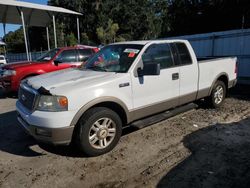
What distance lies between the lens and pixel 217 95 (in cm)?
650

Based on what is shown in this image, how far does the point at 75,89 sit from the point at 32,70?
5636 mm

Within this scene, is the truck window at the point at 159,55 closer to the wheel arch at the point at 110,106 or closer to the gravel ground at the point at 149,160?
the wheel arch at the point at 110,106

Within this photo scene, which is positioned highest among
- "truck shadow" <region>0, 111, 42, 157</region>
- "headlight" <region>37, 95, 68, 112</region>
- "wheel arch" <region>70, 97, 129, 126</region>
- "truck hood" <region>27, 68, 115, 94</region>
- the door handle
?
"truck hood" <region>27, 68, 115, 94</region>

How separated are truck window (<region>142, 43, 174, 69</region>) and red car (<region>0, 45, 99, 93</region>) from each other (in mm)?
4576

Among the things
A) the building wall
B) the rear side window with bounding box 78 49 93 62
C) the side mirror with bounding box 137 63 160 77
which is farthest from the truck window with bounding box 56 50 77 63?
the building wall

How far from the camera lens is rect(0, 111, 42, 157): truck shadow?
4426mm

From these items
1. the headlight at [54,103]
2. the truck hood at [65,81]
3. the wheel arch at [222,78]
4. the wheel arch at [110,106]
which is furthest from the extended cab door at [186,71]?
the headlight at [54,103]

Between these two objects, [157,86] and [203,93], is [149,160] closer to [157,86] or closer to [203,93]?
[157,86]

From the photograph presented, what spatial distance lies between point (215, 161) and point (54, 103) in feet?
8.47

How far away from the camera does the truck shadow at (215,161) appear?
10.6 ft

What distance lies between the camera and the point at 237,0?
25047 mm

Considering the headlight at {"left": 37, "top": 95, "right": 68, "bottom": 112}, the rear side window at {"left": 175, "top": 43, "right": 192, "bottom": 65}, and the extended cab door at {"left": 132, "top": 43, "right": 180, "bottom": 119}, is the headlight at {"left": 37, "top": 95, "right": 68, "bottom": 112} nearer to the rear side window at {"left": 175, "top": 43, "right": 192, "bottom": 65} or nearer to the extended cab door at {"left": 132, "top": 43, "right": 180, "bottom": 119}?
the extended cab door at {"left": 132, "top": 43, "right": 180, "bottom": 119}

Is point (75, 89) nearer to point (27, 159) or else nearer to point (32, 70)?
point (27, 159)

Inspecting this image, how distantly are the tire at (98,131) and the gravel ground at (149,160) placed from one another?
17cm
